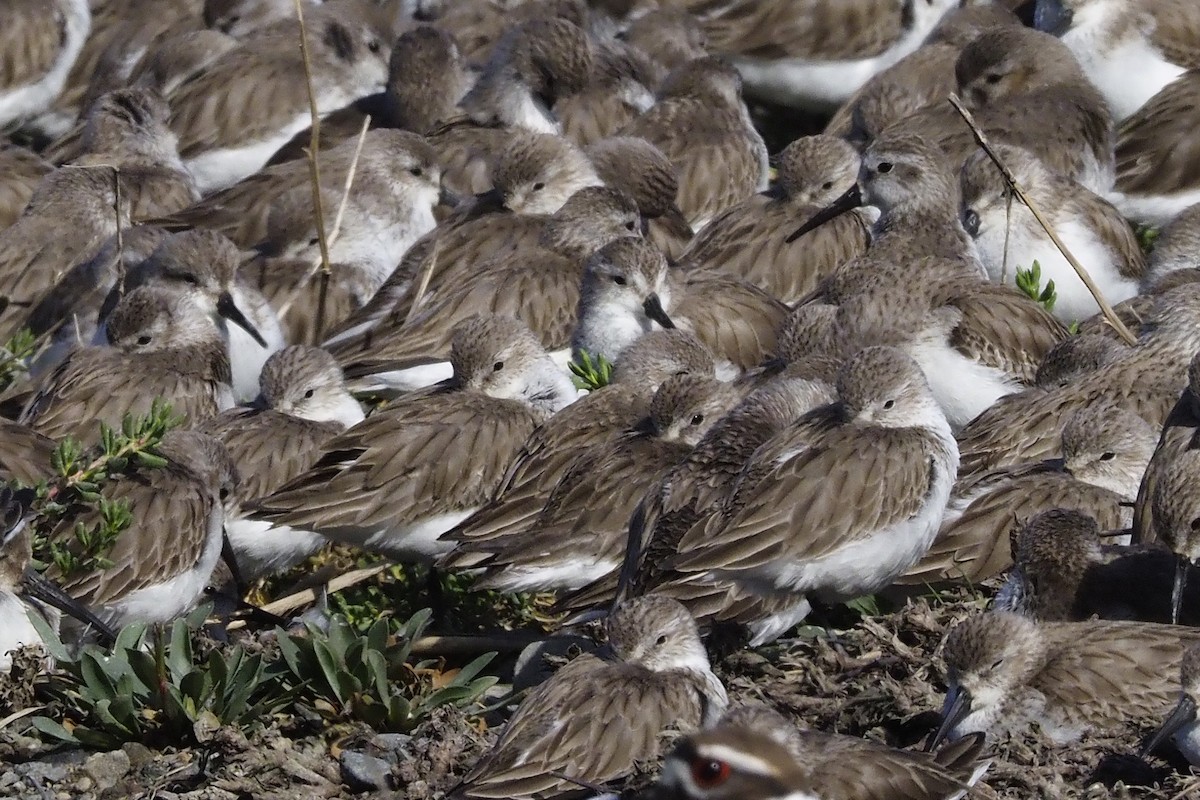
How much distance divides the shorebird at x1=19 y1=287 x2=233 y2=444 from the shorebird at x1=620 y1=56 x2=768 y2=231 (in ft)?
12.1

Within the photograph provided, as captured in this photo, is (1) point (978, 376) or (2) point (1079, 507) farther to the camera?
(1) point (978, 376)

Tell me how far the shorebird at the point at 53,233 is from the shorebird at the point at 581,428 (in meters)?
3.67

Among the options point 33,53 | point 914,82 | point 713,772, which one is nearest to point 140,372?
point 713,772

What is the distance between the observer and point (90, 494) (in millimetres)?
8578

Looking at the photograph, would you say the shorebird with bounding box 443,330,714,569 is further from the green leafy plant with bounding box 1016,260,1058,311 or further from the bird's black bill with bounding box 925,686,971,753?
the bird's black bill with bounding box 925,686,971,753

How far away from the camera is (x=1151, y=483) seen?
8.48 metres

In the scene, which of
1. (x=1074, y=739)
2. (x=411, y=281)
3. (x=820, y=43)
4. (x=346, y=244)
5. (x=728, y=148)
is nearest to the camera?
(x=1074, y=739)

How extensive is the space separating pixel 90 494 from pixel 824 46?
26.7 ft

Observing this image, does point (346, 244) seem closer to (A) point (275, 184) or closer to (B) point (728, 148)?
(A) point (275, 184)

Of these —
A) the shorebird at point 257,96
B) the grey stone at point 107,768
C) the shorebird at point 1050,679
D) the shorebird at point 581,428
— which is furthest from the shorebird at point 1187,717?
the shorebird at point 257,96

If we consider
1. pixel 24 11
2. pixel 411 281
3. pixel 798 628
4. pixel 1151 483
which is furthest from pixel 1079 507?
pixel 24 11

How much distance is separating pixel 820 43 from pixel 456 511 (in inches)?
266

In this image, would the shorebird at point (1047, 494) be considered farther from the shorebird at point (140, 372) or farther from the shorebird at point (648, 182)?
the shorebird at point (648, 182)

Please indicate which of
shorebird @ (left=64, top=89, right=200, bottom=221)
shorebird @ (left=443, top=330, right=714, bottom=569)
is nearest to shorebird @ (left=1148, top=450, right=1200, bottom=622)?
shorebird @ (left=443, top=330, right=714, bottom=569)
